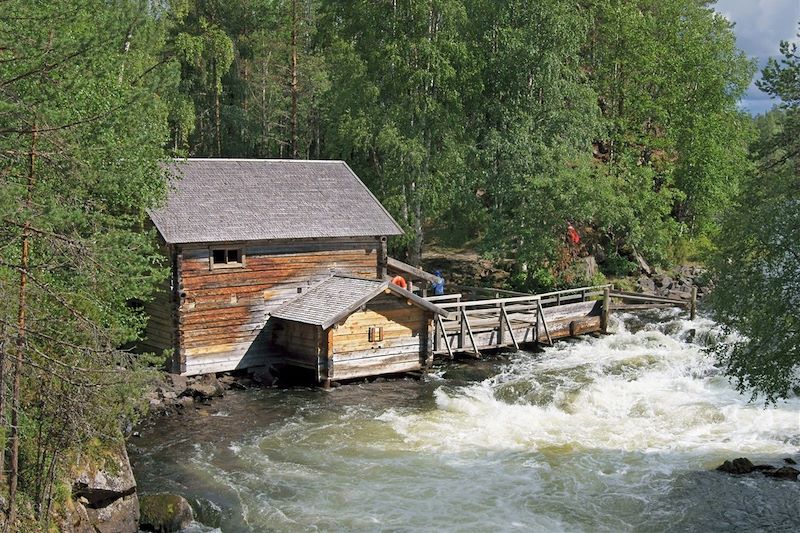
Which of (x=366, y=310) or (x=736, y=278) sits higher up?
(x=736, y=278)

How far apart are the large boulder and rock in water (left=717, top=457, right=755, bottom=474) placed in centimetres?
1143

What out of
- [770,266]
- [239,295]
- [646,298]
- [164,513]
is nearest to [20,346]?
[164,513]

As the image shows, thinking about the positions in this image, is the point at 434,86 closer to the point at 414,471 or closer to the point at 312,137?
the point at 312,137

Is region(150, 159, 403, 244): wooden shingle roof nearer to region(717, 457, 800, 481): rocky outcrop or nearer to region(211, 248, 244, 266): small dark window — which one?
region(211, 248, 244, 266): small dark window

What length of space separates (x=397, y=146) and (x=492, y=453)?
1739cm

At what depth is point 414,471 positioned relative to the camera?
57.3 feet

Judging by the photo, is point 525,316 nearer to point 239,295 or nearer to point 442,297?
point 442,297

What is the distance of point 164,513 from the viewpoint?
1461cm

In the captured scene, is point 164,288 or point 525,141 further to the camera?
point 525,141

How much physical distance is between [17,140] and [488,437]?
11812mm

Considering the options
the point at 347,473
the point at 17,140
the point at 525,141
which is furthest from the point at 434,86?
the point at 17,140

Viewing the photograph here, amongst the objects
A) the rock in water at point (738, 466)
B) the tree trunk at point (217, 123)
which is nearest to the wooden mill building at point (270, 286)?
the rock in water at point (738, 466)

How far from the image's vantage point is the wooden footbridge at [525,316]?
89.0 feet

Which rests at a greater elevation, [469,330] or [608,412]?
[469,330]
